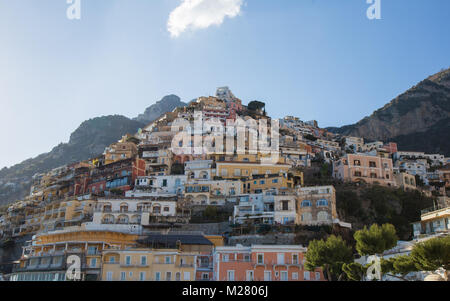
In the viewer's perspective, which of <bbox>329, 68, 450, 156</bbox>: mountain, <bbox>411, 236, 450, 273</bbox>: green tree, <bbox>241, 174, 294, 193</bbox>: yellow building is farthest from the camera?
<bbox>329, 68, 450, 156</bbox>: mountain

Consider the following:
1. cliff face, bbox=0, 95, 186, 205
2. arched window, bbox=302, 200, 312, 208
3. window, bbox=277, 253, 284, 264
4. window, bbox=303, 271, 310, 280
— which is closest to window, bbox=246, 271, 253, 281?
window, bbox=277, 253, 284, 264

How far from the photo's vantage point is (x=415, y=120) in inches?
4867

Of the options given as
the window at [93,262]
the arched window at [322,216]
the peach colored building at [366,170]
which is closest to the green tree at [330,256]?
the arched window at [322,216]

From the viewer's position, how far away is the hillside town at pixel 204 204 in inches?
1711

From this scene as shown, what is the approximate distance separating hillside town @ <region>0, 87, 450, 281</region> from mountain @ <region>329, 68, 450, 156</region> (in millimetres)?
22984

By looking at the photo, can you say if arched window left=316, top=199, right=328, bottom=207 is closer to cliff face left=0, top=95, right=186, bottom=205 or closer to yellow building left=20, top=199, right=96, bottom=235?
yellow building left=20, top=199, right=96, bottom=235

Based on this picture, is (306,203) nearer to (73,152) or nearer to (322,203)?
(322,203)

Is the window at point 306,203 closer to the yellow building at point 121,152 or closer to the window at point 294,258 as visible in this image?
the window at point 294,258

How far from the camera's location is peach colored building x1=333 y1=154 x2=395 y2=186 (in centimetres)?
7006

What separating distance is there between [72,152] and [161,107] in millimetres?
56056

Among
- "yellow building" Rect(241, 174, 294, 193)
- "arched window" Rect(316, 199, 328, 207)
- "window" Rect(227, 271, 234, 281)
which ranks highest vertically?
"yellow building" Rect(241, 174, 294, 193)

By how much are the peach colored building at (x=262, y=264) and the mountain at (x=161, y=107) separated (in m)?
139
